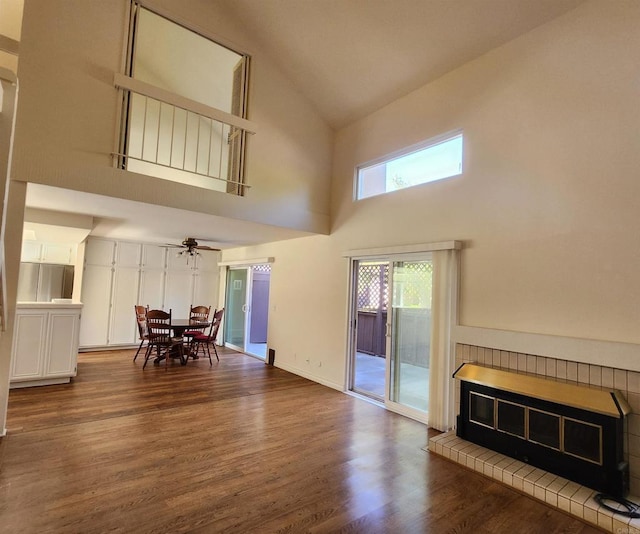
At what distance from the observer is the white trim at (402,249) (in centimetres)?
370

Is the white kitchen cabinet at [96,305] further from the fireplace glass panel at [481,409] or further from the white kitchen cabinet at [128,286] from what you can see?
the fireplace glass panel at [481,409]

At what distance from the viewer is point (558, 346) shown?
2.88 m

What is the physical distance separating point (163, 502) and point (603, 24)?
4982 millimetres

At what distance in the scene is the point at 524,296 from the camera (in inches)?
127

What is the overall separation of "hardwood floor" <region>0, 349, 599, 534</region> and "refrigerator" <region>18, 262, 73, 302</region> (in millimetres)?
2622

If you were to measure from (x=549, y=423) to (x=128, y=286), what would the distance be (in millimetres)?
7418

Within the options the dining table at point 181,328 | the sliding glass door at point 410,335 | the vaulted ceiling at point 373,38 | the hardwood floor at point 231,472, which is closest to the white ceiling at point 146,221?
the dining table at point 181,328

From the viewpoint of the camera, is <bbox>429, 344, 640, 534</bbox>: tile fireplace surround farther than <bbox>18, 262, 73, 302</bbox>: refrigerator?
No

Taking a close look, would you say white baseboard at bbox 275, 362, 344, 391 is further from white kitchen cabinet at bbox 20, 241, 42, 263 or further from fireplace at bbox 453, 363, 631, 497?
white kitchen cabinet at bbox 20, 241, 42, 263

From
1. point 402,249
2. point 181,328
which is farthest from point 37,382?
point 402,249

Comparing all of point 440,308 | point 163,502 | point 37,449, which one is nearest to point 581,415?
point 440,308

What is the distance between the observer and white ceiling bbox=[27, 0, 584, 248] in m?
3.43

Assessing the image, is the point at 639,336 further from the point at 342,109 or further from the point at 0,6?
the point at 0,6

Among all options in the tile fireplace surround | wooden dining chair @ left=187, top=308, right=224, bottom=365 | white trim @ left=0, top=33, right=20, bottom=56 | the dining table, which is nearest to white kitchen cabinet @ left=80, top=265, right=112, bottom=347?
the dining table
